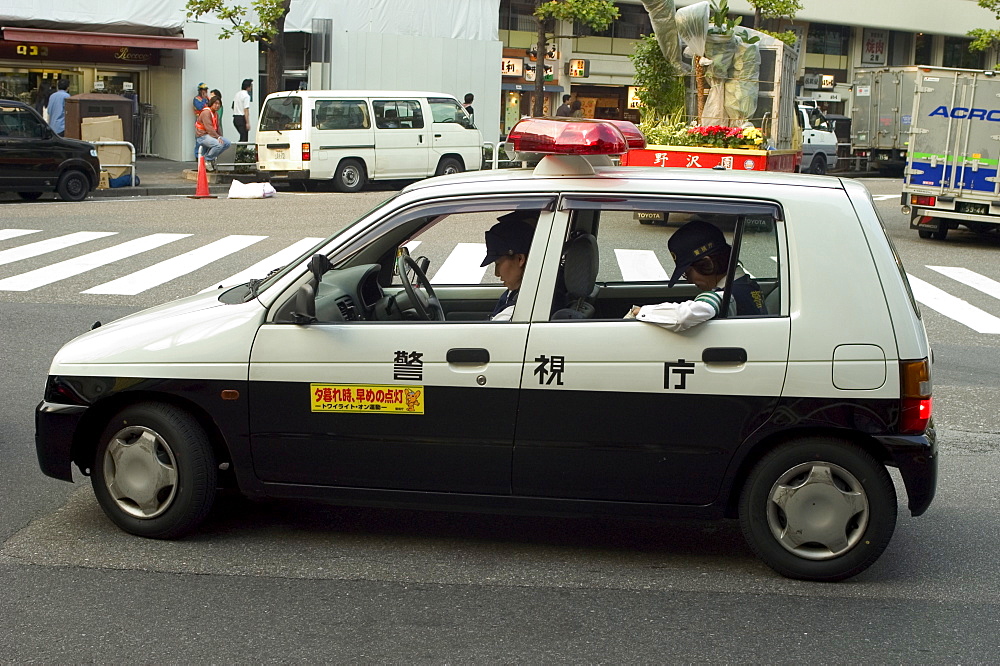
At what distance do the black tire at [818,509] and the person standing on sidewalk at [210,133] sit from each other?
70.0 ft

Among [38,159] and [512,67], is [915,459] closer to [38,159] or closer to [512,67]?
[38,159]

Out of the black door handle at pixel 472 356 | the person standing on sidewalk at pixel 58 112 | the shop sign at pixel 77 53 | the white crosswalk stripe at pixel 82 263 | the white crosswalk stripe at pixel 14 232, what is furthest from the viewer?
the shop sign at pixel 77 53

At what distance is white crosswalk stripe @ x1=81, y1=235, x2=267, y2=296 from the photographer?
1193 centimetres

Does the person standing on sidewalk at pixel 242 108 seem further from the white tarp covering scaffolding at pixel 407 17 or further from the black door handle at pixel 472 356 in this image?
the black door handle at pixel 472 356

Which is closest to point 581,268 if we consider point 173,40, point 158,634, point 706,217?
point 706,217

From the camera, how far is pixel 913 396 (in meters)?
4.47

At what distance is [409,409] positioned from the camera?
4668 millimetres

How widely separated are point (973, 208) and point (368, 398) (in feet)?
49.4

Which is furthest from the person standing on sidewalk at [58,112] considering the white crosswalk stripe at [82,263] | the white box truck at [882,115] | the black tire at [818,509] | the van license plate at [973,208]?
the white box truck at [882,115]

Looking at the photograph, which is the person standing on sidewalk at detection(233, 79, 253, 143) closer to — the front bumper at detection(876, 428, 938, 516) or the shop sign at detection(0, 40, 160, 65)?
the shop sign at detection(0, 40, 160, 65)

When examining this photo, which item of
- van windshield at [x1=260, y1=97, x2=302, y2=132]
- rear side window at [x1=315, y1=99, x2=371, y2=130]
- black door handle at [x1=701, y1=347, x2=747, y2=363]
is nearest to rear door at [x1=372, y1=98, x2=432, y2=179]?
rear side window at [x1=315, y1=99, x2=371, y2=130]

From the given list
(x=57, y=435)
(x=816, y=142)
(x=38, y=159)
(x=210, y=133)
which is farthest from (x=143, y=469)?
(x=816, y=142)

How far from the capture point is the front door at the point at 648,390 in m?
4.51

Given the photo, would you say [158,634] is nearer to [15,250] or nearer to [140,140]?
[15,250]
